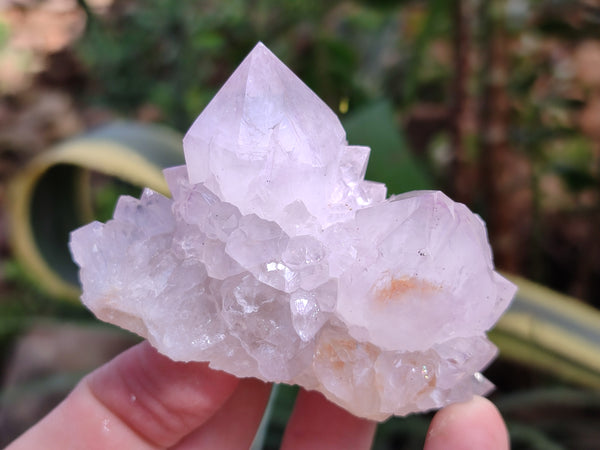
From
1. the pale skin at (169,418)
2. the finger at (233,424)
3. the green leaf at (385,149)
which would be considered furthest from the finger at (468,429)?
the green leaf at (385,149)

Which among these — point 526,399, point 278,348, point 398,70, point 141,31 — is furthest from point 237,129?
point 398,70

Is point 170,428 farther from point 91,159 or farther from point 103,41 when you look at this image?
point 103,41

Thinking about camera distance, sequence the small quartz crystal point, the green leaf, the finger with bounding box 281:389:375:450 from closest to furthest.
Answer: the small quartz crystal point, the finger with bounding box 281:389:375:450, the green leaf

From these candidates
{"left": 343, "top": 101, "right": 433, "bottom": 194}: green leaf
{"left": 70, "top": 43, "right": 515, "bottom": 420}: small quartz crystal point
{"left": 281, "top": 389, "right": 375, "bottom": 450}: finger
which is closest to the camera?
{"left": 70, "top": 43, "right": 515, "bottom": 420}: small quartz crystal point

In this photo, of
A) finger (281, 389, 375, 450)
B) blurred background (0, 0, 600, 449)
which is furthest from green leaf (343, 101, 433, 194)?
Answer: finger (281, 389, 375, 450)

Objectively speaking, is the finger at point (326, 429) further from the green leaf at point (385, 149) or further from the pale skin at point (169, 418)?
the green leaf at point (385, 149)

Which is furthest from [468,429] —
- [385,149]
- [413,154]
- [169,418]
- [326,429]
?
[413,154]

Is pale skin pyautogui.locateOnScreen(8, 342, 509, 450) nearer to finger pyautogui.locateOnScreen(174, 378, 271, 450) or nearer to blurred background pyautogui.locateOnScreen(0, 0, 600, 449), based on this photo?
finger pyautogui.locateOnScreen(174, 378, 271, 450)

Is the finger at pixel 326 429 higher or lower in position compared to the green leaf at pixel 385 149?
lower
